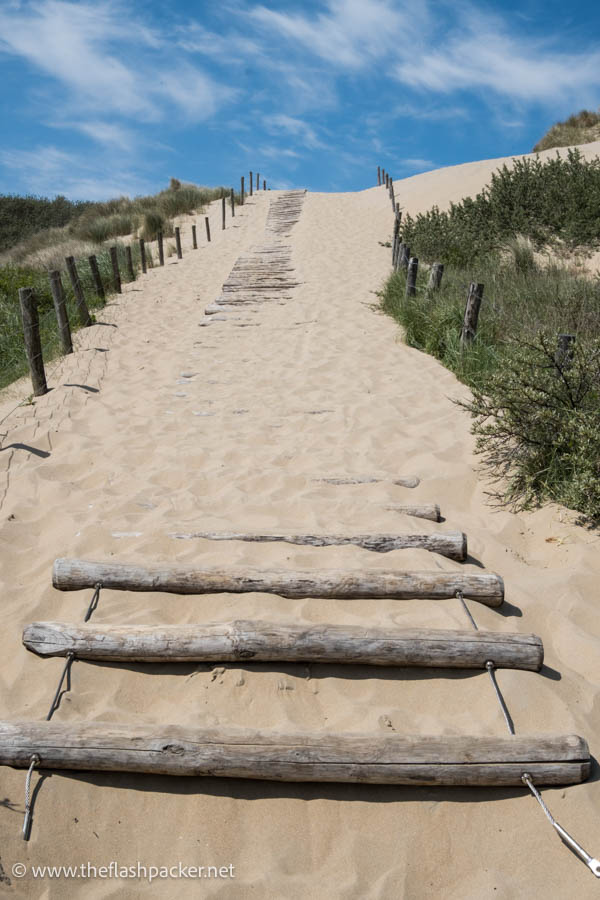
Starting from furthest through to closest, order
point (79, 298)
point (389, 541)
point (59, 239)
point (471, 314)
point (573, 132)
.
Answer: point (573, 132) → point (59, 239) → point (79, 298) → point (471, 314) → point (389, 541)

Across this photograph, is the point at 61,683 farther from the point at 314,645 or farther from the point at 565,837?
the point at 565,837

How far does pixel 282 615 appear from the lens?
2.75 meters

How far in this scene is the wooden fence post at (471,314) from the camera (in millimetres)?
6375

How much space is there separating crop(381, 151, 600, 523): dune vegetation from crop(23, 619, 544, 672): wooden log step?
154cm

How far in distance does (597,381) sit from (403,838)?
3.24 m

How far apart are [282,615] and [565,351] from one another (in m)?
2.90

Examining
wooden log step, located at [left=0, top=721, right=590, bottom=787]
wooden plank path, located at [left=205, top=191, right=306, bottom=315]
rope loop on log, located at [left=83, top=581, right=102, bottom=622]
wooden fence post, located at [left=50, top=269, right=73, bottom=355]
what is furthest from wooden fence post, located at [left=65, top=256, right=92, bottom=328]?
wooden log step, located at [left=0, top=721, right=590, bottom=787]

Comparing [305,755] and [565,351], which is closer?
[305,755]

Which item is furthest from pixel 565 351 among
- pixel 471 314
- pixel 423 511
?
pixel 471 314

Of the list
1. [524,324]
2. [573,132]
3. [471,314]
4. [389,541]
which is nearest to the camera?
[389,541]

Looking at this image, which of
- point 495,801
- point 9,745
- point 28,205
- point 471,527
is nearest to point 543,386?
point 471,527

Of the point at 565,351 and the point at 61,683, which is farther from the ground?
the point at 565,351

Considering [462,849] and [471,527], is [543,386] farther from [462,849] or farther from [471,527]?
[462,849]

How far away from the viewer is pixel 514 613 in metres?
2.92
